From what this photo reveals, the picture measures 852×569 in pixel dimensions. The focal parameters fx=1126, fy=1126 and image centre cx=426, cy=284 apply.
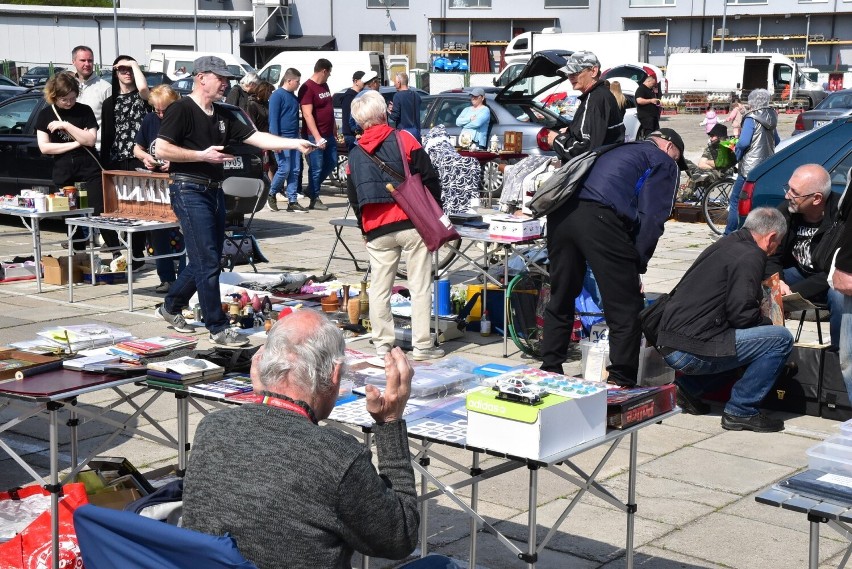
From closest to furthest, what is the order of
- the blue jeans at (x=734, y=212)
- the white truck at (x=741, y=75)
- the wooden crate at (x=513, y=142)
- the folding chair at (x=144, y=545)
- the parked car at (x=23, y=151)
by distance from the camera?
1. the folding chair at (x=144, y=545)
2. the blue jeans at (x=734, y=212)
3. the parked car at (x=23, y=151)
4. the wooden crate at (x=513, y=142)
5. the white truck at (x=741, y=75)

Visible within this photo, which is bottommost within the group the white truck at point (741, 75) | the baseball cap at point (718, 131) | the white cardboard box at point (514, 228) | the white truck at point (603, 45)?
the white cardboard box at point (514, 228)

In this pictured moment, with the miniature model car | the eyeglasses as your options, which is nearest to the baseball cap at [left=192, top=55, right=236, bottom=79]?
the eyeglasses

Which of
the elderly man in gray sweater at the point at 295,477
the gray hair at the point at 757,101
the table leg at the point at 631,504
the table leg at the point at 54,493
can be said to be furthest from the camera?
the gray hair at the point at 757,101

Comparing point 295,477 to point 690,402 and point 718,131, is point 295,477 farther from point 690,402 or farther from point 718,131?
point 718,131

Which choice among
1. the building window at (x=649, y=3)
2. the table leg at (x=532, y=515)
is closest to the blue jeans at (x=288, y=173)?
the table leg at (x=532, y=515)

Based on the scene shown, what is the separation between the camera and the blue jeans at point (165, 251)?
991 centimetres

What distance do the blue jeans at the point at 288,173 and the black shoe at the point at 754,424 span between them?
972cm

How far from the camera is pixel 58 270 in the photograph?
1050 cm

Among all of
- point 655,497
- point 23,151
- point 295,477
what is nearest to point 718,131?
point 23,151

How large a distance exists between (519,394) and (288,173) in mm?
12250

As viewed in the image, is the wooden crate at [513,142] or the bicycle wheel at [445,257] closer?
the bicycle wheel at [445,257]

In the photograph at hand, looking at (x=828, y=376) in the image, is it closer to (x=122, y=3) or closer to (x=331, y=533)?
(x=331, y=533)

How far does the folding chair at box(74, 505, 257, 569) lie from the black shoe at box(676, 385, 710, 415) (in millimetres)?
4575

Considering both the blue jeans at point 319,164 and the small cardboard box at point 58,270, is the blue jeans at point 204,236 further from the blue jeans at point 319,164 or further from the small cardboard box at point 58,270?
the blue jeans at point 319,164
